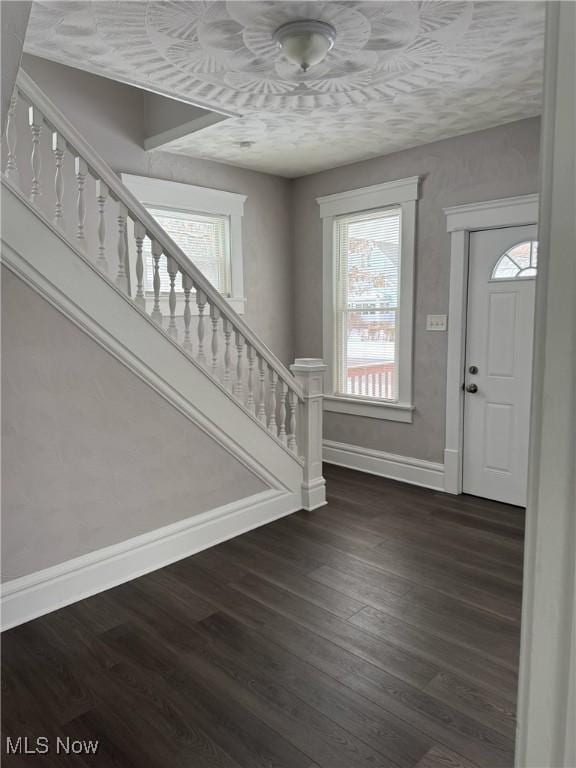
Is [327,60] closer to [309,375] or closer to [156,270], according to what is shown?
[156,270]

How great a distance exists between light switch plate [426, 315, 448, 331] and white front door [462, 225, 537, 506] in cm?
19

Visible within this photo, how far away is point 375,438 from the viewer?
4.80m

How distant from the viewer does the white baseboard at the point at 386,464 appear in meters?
4.41

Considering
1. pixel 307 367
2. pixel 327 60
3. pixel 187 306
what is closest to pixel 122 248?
pixel 187 306

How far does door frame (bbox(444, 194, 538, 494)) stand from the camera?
3.75m

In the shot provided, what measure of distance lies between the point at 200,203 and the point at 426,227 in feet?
6.24

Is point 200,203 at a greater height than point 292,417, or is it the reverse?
point 200,203

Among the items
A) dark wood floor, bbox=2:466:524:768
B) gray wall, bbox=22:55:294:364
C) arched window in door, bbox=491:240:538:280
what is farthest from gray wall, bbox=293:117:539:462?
dark wood floor, bbox=2:466:524:768

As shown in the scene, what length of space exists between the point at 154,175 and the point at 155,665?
3.50m

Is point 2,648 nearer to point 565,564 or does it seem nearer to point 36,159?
point 36,159

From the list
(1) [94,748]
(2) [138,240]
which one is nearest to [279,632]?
(1) [94,748]

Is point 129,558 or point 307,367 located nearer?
point 129,558

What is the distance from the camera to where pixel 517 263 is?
382 cm

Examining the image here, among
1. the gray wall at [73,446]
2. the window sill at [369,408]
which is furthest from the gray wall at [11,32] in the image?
the window sill at [369,408]
